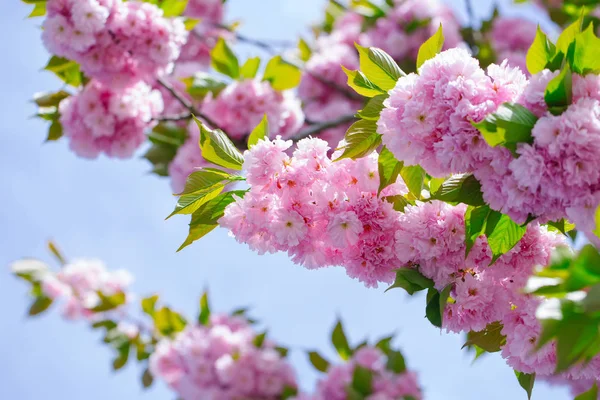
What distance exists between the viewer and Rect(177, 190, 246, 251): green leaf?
61.3 inches

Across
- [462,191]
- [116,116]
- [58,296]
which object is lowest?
[58,296]

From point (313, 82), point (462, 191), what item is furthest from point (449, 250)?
point (313, 82)

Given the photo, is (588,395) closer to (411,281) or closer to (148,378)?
(411,281)

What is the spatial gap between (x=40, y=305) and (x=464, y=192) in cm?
433

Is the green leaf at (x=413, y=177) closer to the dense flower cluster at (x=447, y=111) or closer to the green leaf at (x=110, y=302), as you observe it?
the dense flower cluster at (x=447, y=111)

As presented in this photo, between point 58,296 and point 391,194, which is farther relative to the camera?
point 58,296

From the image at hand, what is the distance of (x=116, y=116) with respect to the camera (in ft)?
9.50

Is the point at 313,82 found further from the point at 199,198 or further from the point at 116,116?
the point at 199,198

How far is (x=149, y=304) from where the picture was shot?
4.29 m

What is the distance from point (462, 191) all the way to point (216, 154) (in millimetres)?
659

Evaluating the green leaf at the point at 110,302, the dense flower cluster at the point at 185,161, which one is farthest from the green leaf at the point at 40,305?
the dense flower cluster at the point at 185,161

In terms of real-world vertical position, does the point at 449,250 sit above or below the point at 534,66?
below

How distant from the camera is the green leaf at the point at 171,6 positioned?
2.87m

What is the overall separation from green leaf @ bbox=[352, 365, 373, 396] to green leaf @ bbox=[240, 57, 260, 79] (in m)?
1.75
